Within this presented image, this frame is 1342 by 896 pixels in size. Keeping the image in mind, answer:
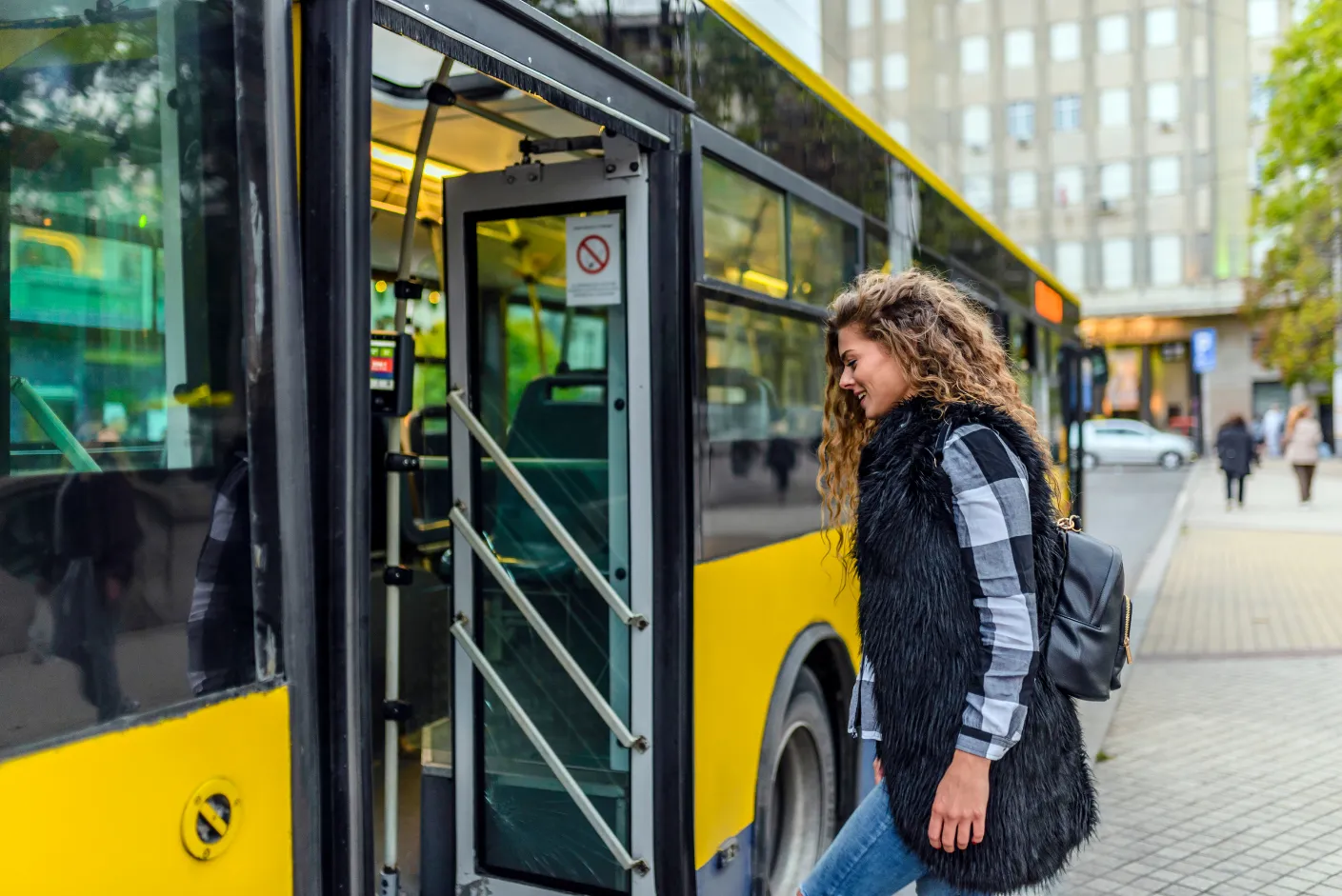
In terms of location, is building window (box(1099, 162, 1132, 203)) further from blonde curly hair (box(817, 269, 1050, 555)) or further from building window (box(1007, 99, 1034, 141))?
blonde curly hair (box(817, 269, 1050, 555))

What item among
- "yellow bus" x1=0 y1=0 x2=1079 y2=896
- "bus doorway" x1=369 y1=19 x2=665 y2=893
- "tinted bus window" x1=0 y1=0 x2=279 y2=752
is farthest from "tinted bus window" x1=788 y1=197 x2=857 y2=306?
"tinted bus window" x1=0 y1=0 x2=279 y2=752

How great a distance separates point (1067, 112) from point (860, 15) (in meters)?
9.39

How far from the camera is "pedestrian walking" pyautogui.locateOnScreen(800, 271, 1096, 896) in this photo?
2.13m

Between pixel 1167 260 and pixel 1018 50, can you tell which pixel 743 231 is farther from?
pixel 1018 50

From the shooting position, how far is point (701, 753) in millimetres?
3121

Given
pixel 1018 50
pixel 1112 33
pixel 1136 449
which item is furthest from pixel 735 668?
pixel 1018 50

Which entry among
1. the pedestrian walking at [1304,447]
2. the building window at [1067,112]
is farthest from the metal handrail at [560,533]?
the building window at [1067,112]

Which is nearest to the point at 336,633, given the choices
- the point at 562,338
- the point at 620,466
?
the point at 620,466

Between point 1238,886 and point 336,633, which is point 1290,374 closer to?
point 1238,886

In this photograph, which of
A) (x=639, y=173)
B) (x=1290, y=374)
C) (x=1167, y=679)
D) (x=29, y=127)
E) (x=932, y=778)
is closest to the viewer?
(x=29, y=127)

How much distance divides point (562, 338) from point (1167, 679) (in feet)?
18.5

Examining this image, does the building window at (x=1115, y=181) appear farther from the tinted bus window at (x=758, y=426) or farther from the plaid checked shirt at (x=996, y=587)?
the plaid checked shirt at (x=996, y=587)

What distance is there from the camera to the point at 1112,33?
43156 millimetres

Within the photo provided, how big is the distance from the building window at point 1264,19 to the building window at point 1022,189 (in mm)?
8543
